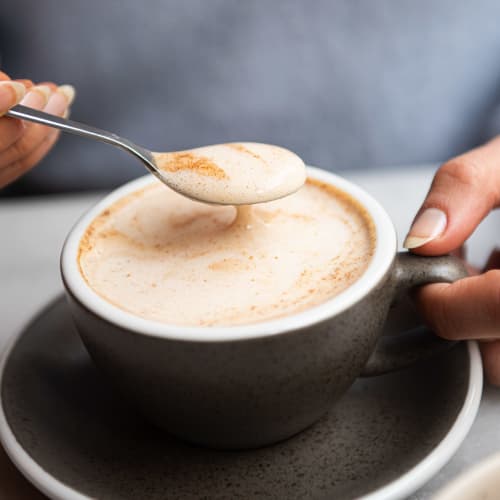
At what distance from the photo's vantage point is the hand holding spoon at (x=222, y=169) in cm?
68

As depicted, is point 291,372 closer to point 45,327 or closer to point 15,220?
point 45,327

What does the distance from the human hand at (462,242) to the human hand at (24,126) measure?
437 mm

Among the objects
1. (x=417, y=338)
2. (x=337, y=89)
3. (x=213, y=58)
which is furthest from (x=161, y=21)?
(x=417, y=338)

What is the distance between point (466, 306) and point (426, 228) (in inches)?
4.6

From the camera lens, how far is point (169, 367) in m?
0.57

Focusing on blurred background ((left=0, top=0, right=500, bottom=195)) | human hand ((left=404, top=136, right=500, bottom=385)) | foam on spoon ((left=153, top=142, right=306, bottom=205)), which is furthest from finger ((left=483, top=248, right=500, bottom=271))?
blurred background ((left=0, top=0, right=500, bottom=195))

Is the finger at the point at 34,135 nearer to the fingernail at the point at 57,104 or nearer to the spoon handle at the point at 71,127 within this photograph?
the fingernail at the point at 57,104

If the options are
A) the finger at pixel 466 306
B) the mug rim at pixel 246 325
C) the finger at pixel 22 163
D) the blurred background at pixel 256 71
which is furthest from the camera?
the blurred background at pixel 256 71

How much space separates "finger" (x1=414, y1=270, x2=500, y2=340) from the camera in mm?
661

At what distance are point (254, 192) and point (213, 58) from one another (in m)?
0.72

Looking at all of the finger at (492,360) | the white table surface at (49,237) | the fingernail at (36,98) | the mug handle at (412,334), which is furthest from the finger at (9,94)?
the finger at (492,360)

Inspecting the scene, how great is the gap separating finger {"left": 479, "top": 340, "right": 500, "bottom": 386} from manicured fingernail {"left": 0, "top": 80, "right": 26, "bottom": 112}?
56 cm

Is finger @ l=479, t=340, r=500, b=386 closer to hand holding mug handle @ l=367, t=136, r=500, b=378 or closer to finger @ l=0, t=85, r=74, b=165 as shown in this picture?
hand holding mug handle @ l=367, t=136, r=500, b=378

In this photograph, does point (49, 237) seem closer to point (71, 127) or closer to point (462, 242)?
point (71, 127)
